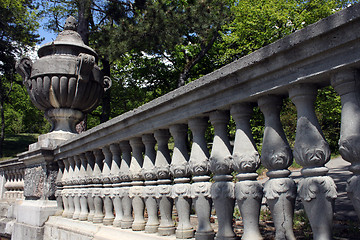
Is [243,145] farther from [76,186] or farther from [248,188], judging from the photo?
[76,186]

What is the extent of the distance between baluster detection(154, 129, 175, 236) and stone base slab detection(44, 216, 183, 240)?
98 millimetres

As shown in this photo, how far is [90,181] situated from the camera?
4.08m

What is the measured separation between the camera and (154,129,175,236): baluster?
2.80 metres

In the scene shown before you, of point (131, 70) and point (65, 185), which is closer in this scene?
point (65, 185)

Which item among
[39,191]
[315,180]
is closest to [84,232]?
[39,191]

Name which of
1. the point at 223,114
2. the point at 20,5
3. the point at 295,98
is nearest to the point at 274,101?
the point at 295,98

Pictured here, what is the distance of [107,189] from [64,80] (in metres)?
2.08

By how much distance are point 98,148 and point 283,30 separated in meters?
15.2

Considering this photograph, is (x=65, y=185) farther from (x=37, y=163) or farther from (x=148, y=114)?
(x=148, y=114)

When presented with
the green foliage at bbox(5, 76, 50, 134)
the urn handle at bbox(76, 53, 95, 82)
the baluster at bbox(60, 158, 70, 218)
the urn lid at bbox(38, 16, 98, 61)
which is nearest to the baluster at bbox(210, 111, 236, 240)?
the baluster at bbox(60, 158, 70, 218)

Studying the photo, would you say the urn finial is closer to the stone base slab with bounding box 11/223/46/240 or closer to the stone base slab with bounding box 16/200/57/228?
the stone base slab with bounding box 16/200/57/228

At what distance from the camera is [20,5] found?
1766 cm

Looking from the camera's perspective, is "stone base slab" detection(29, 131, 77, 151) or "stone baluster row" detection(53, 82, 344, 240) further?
"stone base slab" detection(29, 131, 77, 151)

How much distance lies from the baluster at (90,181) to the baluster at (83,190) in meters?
0.07
